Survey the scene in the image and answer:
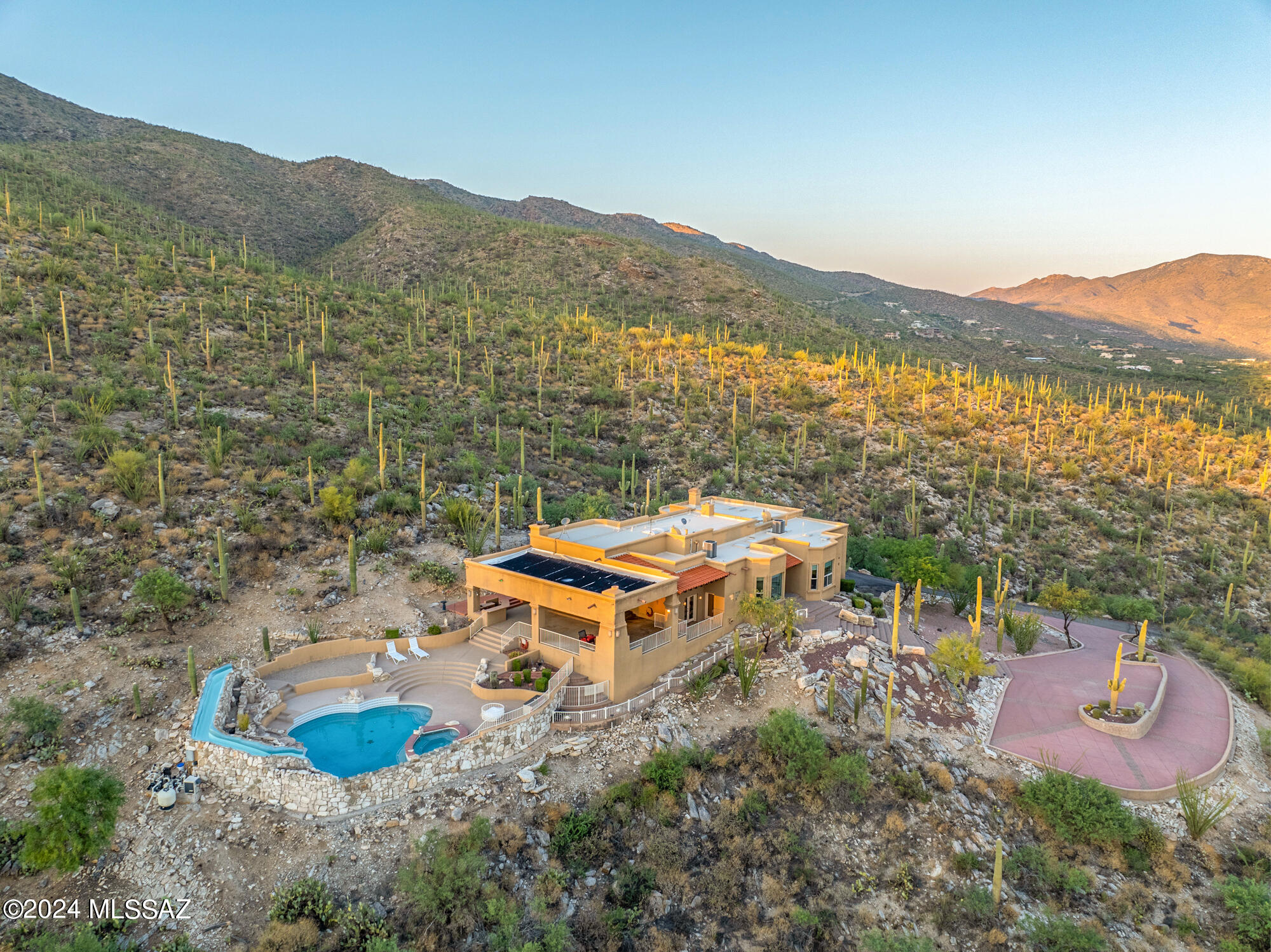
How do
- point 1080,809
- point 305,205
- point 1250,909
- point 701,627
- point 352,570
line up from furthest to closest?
point 305,205, point 352,570, point 701,627, point 1080,809, point 1250,909

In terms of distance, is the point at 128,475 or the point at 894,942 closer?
the point at 894,942

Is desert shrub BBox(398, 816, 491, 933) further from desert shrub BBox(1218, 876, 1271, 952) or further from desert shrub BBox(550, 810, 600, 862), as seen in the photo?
desert shrub BBox(1218, 876, 1271, 952)

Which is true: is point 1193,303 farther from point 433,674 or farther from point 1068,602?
point 433,674

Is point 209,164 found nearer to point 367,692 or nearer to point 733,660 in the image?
point 367,692

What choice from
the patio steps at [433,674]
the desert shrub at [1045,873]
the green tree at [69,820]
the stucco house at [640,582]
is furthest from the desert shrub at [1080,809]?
the green tree at [69,820]

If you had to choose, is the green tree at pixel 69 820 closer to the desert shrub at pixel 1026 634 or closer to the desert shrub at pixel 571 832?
the desert shrub at pixel 571 832

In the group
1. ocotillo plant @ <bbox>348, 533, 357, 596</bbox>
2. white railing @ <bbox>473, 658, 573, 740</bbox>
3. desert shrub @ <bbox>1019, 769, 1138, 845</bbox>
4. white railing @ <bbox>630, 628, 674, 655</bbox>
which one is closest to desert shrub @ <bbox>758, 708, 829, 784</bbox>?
white railing @ <bbox>630, 628, 674, 655</bbox>

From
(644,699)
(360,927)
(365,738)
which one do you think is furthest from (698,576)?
(360,927)
